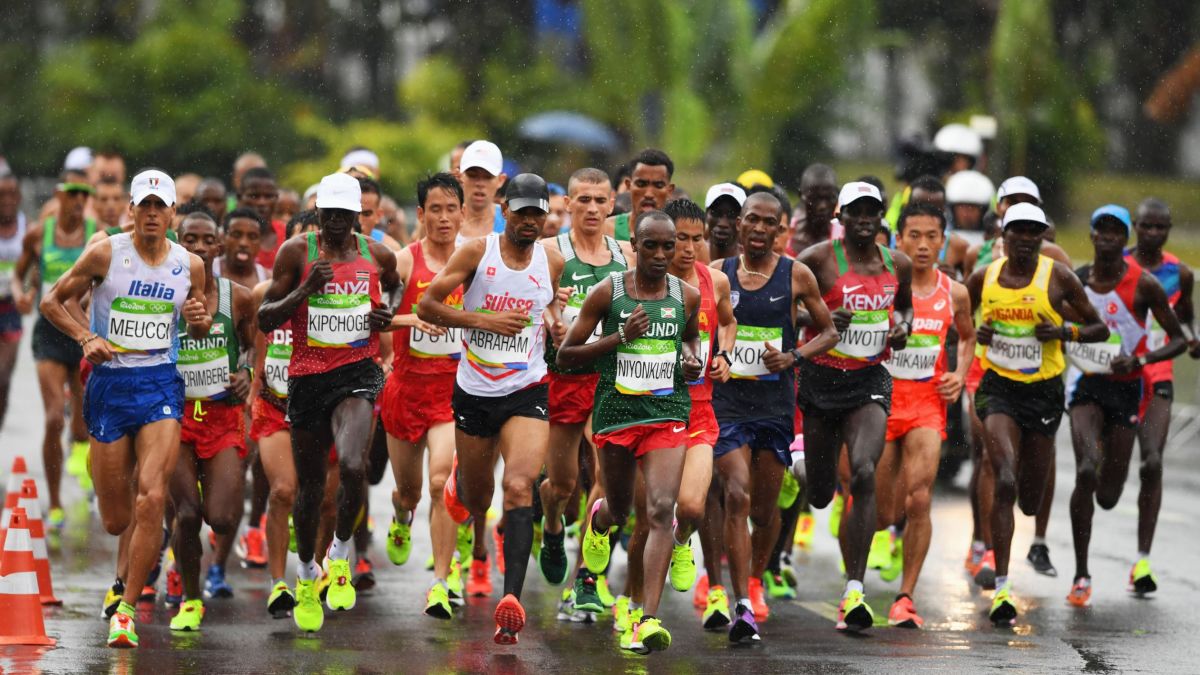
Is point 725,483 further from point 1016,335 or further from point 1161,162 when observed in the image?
point 1161,162

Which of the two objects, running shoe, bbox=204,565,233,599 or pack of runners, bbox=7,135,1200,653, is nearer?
pack of runners, bbox=7,135,1200,653

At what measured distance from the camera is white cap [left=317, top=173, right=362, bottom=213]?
10516 mm

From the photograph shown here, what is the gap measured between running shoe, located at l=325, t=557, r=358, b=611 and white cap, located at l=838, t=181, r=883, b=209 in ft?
11.4

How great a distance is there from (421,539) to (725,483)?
4249mm

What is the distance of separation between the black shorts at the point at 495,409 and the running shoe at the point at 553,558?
3.25 ft

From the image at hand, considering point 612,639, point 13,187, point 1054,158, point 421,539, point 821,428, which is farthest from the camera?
point 1054,158

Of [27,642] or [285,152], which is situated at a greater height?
[285,152]

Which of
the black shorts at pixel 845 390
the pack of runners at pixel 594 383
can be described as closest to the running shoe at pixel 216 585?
the pack of runners at pixel 594 383

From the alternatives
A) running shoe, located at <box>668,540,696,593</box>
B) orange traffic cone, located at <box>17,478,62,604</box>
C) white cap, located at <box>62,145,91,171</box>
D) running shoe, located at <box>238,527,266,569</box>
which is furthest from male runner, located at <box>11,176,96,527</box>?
running shoe, located at <box>668,540,696,593</box>

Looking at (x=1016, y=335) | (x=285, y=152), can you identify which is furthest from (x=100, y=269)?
(x=285, y=152)

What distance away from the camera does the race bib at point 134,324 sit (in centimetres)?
1036

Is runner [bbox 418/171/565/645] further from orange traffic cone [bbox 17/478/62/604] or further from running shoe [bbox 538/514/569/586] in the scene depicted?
orange traffic cone [bbox 17/478/62/604]

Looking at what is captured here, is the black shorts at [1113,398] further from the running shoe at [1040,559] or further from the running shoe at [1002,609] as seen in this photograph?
the running shoe at [1002,609]

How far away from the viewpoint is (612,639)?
10547 mm
